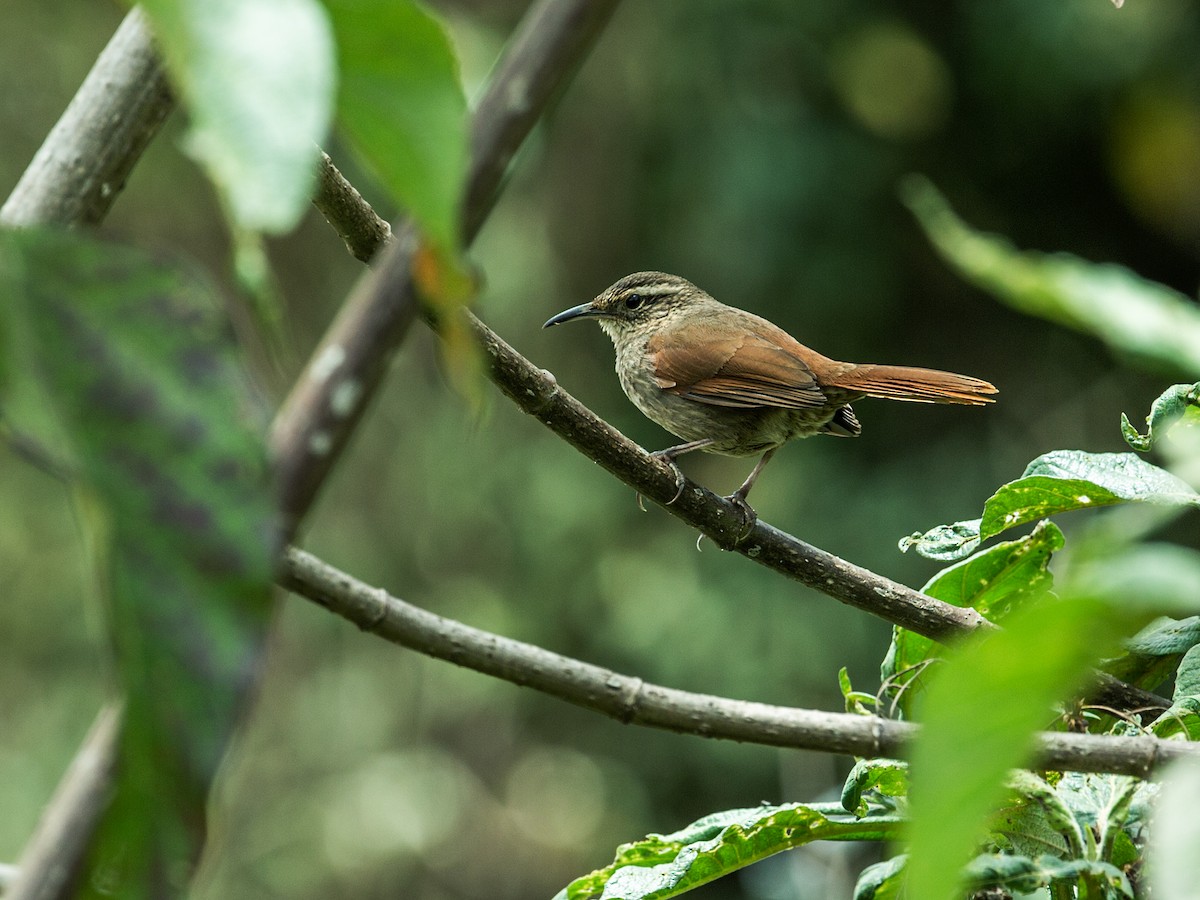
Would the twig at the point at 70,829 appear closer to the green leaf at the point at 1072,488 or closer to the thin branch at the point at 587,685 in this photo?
the thin branch at the point at 587,685

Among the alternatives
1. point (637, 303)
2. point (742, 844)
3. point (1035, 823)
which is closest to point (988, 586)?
point (1035, 823)

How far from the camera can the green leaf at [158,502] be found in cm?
51

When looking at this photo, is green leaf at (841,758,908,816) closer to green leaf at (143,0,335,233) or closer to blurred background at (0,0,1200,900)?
green leaf at (143,0,335,233)

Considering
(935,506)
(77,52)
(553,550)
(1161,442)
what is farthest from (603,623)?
(1161,442)

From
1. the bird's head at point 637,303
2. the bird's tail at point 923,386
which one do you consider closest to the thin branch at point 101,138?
the bird's tail at point 923,386

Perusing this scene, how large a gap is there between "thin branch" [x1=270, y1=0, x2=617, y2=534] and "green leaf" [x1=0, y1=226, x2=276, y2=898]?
2 centimetres

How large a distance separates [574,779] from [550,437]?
8.26 ft

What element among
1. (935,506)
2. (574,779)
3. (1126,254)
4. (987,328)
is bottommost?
(574,779)

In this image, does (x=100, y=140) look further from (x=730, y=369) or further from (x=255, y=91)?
(x=730, y=369)

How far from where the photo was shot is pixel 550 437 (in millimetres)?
8719

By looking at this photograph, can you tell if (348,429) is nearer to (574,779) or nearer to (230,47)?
(230,47)

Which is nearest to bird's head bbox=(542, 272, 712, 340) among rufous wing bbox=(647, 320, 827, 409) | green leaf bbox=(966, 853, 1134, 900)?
rufous wing bbox=(647, 320, 827, 409)

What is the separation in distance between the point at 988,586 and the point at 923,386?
5.67 feet

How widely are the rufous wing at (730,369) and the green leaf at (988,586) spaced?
1895mm
